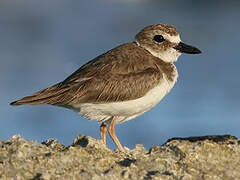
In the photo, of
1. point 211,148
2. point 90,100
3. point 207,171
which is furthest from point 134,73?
point 207,171

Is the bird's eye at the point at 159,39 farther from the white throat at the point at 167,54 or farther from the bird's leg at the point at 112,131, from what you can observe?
the bird's leg at the point at 112,131

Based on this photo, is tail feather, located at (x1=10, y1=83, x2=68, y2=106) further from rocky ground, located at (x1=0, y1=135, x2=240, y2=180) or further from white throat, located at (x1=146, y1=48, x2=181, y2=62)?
rocky ground, located at (x1=0, y1=135, x2=240, y2=180)

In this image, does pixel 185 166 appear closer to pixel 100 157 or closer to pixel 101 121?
pixel 100 157

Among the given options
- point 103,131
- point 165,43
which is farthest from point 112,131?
point 165,43

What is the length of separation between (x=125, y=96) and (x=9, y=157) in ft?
11.4

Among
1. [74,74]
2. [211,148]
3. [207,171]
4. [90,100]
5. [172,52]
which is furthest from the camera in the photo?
[172,52]

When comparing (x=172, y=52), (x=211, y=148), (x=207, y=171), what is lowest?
(x=207, y=171)

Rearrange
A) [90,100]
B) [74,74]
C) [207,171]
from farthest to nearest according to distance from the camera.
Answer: [74,74]
[90,100]
[207,171]

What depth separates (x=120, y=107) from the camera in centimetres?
771

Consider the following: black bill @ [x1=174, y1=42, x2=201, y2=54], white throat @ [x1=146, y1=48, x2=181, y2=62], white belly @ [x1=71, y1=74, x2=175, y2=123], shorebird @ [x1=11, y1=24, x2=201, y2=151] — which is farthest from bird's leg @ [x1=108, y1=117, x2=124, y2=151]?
black bill @ [x1=174, y1=42, x2=201, y2=54]

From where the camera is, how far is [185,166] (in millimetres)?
4652

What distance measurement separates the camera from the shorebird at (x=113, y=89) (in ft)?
25.5

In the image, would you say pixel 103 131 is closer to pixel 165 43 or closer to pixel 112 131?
pixel 112 131

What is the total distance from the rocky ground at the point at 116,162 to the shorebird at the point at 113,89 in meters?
2.35
